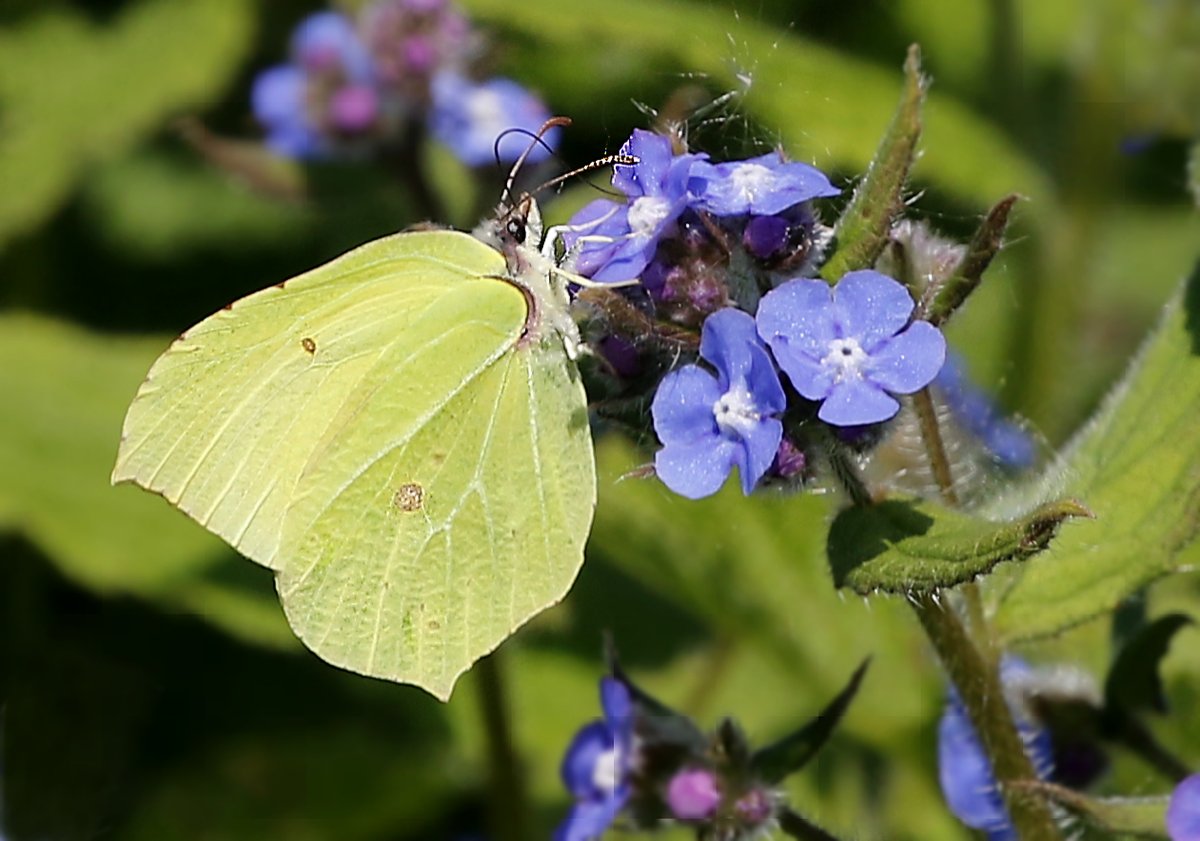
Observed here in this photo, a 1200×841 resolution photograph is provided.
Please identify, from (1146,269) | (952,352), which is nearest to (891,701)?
(952,352)

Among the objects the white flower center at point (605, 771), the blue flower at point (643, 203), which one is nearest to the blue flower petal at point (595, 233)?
the blue flower at point (643, 203)

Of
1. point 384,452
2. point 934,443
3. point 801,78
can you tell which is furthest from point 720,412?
point 801,78

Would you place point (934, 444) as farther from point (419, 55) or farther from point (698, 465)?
point (419, 55)

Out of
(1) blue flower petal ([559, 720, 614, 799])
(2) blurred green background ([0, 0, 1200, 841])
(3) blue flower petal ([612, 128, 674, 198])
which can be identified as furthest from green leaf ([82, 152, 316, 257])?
(3) blue flower petal ([612, 128, 674, 198])

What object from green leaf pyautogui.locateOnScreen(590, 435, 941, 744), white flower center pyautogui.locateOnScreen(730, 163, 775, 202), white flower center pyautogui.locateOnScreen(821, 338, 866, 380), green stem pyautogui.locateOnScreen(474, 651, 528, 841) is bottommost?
green stem pyautogui.locateOnScreen(474, 651, 528, 841)

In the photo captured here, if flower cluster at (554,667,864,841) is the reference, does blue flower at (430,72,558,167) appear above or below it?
below

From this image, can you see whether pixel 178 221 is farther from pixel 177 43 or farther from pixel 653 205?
pixel 653 205

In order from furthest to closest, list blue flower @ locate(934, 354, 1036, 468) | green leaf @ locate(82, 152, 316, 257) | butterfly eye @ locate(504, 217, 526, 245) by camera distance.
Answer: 1. green leaf @ locate(82, 152, 316, 257)
2. blue flower @ locate(934, 354, 1036, 468)
3. butterfly eye @ locate(504, 217, 526, 245)

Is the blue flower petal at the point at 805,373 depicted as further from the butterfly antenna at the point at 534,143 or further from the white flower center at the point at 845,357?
the butterfly antenna at the point at 534,143

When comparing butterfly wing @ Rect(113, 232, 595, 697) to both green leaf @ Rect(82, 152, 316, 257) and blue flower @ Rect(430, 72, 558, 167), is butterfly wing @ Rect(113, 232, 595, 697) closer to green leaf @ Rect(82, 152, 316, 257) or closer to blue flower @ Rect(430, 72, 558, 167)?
blue flower @ Rect(430, 72, 558, 167)
